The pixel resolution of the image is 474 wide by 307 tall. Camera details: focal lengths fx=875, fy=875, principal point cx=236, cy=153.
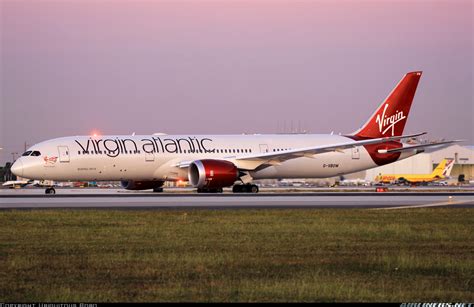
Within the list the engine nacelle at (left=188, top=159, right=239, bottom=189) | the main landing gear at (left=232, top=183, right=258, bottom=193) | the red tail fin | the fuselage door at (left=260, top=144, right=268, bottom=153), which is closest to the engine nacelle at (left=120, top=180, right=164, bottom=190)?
the engine nacelle at (left=188, top=159, right=239, bottom=189)

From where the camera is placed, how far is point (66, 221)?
28.8 m

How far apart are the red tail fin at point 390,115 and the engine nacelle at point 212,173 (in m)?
11.4

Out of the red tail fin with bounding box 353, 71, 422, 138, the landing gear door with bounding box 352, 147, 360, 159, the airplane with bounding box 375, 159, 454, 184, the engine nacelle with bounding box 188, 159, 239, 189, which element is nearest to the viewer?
the engine nacelle with bounding box 188, 159, 239, 189

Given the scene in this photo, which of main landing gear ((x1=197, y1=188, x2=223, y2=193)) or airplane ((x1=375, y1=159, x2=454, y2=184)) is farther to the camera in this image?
airplane ((x1=375, y1=159, x2=454, y2=184))

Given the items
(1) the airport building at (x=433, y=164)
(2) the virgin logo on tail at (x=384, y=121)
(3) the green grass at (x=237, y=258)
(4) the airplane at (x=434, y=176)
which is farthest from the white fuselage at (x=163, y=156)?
(1) the airport building at (x=433, y=164)

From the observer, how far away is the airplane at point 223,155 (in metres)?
53.5

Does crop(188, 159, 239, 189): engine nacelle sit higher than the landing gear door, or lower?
lower

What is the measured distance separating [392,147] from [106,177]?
19095 mm

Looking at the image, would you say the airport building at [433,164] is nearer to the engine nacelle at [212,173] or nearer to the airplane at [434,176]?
the airplane at [434,176]

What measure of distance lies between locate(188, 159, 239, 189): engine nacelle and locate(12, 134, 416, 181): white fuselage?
2606 millimetres

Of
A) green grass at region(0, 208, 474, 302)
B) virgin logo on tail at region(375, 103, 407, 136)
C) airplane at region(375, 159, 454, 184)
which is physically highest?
virgin logo on tail at region(375, 103, 407, 136)

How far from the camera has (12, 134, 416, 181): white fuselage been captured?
176 feet

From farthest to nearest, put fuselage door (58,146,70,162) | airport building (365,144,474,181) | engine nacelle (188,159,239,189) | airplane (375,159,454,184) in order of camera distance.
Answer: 1. airport building (365,144,474,181)
2. airplane (375,159,454,184)
3. fuselage door (58,146,70,162)
4. engine nacelle (188,159,239,189)

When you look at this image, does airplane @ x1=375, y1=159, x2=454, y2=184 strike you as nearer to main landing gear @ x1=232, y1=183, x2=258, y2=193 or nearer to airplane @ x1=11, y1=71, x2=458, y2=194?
airplane @ x1=11, y1=71, x2=458, y2=194
